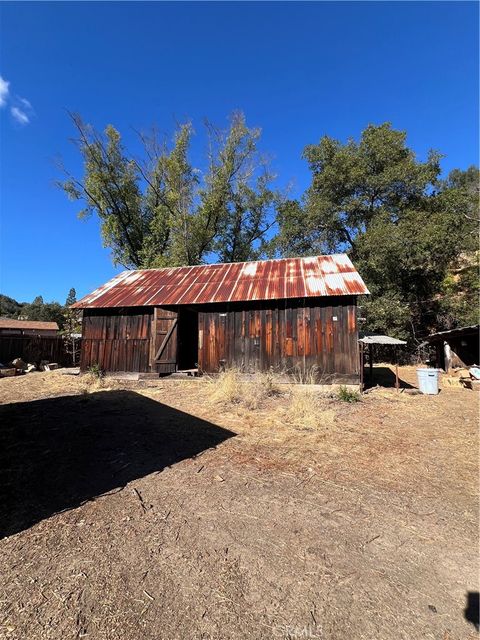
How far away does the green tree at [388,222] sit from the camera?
22.2 meters

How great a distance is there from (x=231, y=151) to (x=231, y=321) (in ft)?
58.8

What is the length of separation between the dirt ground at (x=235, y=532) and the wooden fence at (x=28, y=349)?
15214mm

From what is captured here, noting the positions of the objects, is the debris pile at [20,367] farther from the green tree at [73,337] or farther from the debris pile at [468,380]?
the debris pile at [468,380]

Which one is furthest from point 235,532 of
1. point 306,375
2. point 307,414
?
point 306,375

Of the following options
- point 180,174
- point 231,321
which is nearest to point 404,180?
point 180,174

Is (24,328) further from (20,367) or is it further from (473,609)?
(473,609)

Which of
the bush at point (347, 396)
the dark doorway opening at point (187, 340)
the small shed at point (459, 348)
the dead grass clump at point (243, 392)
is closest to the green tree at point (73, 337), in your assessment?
the dark doorway opening at point (187, 340)

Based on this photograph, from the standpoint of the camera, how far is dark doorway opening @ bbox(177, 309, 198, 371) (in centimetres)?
1530

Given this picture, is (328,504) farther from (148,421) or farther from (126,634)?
(148,421)

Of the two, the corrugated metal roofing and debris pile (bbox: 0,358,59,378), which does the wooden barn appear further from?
the corrugated metal roofing

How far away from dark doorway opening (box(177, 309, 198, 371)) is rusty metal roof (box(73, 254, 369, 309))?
4.78ft

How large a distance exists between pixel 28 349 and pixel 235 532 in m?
20.7

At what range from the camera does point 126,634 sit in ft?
7.08

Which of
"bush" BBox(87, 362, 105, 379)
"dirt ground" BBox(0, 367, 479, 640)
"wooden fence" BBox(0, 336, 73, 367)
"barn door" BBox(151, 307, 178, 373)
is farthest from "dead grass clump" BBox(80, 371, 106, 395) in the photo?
"wooden fence" BBox(0, 336, 73, 367)
